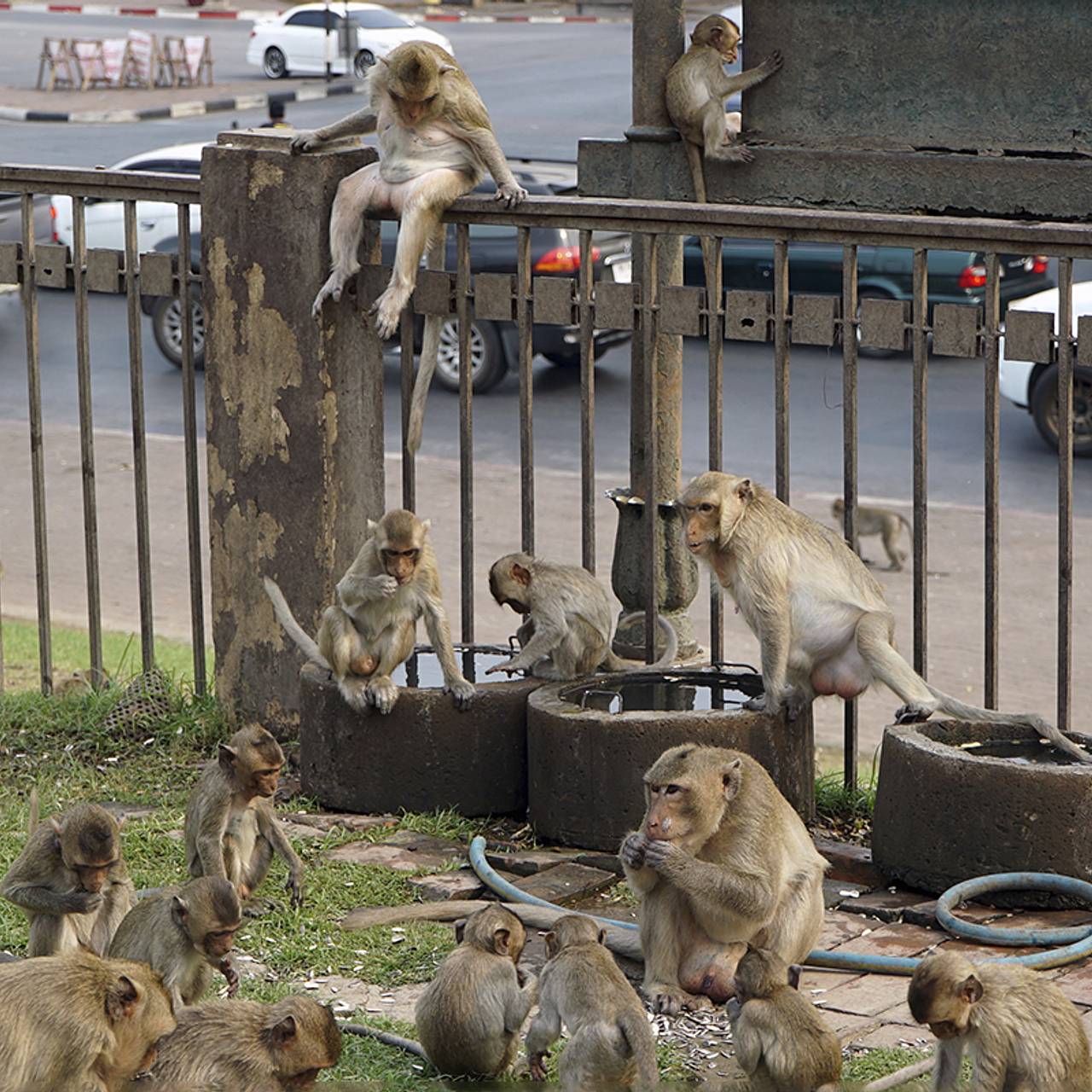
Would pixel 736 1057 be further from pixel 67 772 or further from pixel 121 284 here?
pixel 121 284

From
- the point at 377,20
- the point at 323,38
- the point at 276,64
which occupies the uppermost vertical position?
the point at 377,20

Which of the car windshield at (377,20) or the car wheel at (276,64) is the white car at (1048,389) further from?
the car wheel at (276,64)

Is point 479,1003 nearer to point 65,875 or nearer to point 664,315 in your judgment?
point 65,875

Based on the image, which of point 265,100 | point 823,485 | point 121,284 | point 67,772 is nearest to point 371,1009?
point 67,772

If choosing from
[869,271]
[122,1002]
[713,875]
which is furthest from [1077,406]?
[122,1002]

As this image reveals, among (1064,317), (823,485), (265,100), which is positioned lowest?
(823,485)

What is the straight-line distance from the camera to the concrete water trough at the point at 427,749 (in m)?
7.58

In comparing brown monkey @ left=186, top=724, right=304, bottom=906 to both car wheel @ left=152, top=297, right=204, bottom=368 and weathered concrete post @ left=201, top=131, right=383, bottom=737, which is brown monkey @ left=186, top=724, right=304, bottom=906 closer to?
weathered concrete post @ left=201, top=131, right=383, bottom=737

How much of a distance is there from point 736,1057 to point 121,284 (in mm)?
4758

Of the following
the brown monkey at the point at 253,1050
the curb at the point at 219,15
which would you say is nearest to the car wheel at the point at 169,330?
the brown monkey at the point at 253,1050

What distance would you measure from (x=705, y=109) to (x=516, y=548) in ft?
18.6

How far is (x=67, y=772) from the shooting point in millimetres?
8266

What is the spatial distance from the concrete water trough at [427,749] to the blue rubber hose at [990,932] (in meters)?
0.79

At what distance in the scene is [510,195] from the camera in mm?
7812
